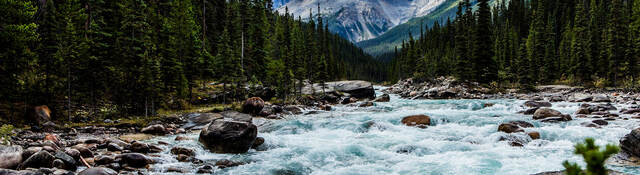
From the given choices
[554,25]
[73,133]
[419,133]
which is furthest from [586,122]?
[554,25]

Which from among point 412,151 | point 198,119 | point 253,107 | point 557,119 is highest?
point 557,119

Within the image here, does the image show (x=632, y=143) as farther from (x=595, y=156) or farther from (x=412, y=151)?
(x=595, y=156)

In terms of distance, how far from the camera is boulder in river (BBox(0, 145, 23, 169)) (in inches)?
297

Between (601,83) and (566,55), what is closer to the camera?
(601,83)

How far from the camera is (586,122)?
1488 centimetres

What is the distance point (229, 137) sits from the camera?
39.6 feet

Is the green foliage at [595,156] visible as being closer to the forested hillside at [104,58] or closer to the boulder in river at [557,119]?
the boulder in river at [557,119]

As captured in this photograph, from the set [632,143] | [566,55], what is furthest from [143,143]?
[566,55]

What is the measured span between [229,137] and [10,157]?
239 inches

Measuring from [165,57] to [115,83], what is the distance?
487 centimetres

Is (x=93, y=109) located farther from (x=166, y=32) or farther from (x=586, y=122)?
(x=586, y=122)

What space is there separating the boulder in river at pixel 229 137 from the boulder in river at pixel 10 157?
5513 mm

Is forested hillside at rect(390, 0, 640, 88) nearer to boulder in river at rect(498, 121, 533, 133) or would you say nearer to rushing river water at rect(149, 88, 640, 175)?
rushing river water at rect(149, 88, 640, 175)

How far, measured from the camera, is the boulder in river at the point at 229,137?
12.0 m
